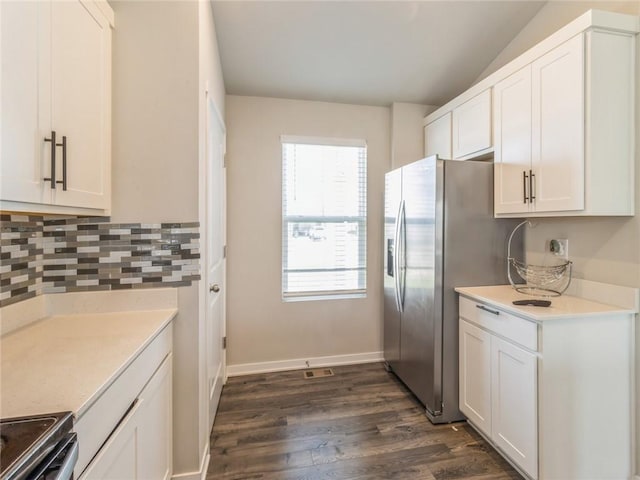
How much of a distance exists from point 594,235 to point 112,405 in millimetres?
2531

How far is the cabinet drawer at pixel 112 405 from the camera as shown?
2.69ft

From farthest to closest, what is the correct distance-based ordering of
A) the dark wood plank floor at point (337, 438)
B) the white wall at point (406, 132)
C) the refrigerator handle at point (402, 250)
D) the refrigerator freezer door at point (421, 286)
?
the white wall at point (406, 132) → the refrigerator handle at point (402, 250) → the refrigerator freezer door at point (421, 286) → the dark wood plank floor at point (337, 438)

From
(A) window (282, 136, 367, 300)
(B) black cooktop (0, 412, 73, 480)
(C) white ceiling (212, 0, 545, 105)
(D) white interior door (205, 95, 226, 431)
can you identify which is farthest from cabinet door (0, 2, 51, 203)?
(A) window (282, 136, 367, 300)

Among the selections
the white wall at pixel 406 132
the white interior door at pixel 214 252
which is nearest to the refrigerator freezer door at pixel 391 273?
the white wall at pixel 406 132

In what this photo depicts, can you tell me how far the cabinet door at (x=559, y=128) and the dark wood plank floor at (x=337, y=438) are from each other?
62.6 inches

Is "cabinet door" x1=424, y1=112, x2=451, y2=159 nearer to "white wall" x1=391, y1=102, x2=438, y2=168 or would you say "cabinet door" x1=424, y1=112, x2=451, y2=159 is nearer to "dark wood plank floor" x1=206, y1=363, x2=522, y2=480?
"white wall" x1=391, y1=102, x2=438, y2=168

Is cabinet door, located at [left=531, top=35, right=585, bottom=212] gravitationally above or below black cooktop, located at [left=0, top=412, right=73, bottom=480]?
above

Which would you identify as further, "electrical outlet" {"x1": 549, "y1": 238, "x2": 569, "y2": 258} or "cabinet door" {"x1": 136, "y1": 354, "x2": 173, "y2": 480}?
"electrical outlet" {"x1": 549, "y1": 238, "x2": 569, "y2": 258}

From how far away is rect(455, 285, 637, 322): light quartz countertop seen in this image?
4.98ft

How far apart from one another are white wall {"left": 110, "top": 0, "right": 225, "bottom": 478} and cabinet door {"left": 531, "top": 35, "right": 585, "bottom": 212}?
77.2 inches

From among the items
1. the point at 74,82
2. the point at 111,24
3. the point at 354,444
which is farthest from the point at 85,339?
the point at 354,444

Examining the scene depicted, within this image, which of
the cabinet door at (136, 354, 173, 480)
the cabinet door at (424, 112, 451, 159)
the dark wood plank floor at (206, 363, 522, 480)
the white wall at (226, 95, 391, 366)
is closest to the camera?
the cabinet door at (136, 354, 173, 480)

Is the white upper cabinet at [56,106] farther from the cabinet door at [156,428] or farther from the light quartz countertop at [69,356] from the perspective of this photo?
the cabinet door at [156,428]

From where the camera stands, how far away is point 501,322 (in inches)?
68.1
